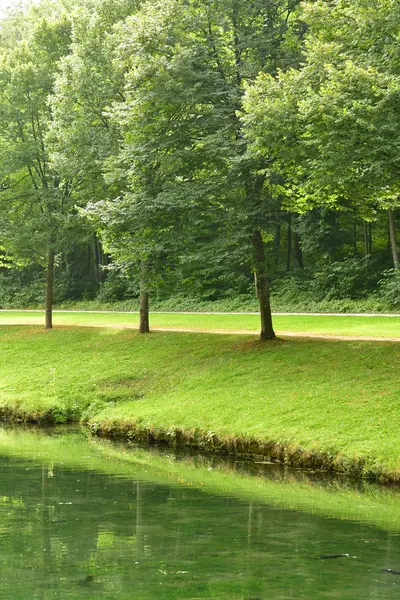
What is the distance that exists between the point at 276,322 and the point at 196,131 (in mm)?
11376

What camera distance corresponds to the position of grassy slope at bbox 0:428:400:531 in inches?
579

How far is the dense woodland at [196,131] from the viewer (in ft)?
66.0

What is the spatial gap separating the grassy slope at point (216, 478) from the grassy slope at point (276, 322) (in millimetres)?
10874

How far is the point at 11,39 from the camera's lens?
68.6 meters

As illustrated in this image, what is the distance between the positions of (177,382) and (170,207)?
17.3ft

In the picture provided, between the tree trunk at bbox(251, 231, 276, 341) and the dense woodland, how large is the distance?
0.05 meters

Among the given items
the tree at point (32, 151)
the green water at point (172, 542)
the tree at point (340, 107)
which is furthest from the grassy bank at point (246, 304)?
the green water at point (172, 542)

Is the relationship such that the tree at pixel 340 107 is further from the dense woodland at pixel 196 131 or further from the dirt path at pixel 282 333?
the dirt path at pixel 282 333

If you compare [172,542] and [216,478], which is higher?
[172,542]

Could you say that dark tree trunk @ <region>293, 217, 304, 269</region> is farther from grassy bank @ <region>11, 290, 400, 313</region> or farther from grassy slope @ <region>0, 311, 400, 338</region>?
grassy slope @ <region>0, 311, 400, 338</region>

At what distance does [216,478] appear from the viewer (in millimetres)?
17391

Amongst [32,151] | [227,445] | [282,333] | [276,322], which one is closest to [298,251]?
[276,322]

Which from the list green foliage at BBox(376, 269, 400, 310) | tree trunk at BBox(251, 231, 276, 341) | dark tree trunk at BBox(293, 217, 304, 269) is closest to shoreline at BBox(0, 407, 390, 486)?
tree trunk at BBox(251, 231, 276, 341)

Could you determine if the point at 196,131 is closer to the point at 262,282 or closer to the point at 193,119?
the point at 193,119
